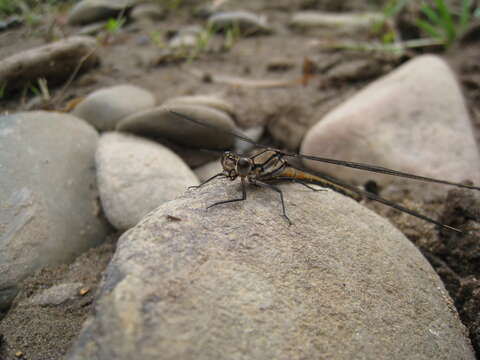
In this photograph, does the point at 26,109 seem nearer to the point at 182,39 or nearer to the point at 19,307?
the point at 19,307

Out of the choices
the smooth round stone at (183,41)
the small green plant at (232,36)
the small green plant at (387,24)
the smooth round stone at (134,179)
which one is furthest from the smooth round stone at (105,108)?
the small green plant at (387,24)

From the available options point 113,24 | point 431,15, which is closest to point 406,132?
point 431,15

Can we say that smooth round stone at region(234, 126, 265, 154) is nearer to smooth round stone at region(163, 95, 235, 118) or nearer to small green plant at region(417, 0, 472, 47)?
smooth round stone at region(163, 95, 235, 118)

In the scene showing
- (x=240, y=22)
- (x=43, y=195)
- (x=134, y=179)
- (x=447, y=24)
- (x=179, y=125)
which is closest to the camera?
(x=43, y=195)

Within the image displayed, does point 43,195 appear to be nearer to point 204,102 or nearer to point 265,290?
point 265,290

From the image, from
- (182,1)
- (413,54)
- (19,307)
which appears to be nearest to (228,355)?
(19,307)
